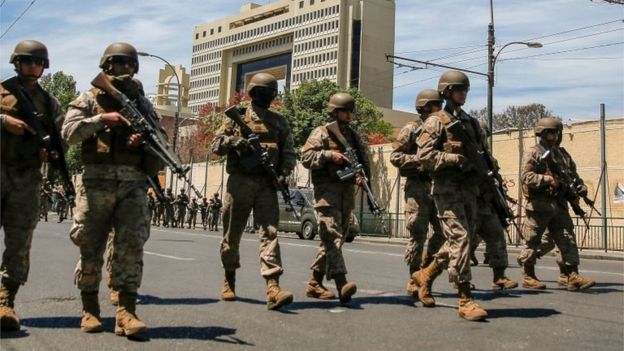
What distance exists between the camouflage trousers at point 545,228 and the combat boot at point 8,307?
220 inches

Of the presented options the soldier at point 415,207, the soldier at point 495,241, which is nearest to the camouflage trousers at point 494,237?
the soldier at point 495,241

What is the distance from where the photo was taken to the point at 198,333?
14.4ft

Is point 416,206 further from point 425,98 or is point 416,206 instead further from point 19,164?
point 19,164

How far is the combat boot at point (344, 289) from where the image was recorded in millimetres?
5727

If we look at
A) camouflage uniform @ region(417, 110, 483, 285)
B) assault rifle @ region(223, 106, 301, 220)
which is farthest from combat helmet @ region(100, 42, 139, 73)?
camouflage uniform @ region(417, 110, 483, 285)

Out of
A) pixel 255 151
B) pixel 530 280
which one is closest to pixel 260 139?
pixel 255 151

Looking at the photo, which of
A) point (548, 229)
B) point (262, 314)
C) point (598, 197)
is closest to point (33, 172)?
point (262, 314)

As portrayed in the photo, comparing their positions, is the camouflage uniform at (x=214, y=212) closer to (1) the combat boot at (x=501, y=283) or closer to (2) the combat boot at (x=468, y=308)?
(1) the combat boot at (x=501, y=283)

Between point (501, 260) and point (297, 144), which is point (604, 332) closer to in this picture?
point (501, 260)

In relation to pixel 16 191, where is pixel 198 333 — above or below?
below

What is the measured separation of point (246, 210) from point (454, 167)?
188cm

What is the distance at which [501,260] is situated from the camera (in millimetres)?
7195

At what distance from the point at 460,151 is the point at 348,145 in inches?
46.9

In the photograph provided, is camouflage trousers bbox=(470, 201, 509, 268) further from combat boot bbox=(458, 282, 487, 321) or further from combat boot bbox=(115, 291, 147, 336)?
combat boot bbox=(115, 291, 147, 336)
